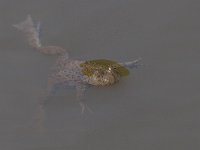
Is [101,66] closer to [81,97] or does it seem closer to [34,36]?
[81,97]

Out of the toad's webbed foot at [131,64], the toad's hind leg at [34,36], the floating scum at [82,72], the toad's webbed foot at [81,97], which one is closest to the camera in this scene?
the toad's webbed foot at [81,97]

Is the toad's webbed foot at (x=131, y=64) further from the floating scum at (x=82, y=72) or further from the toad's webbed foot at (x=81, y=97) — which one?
the toad's webbed foot at (x=81, y=97)

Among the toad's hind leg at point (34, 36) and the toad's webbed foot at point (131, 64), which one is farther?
the toad's hind leg at point (34, 36)

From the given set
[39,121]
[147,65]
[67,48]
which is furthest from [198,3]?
[39,121]

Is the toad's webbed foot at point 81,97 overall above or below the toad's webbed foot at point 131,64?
below

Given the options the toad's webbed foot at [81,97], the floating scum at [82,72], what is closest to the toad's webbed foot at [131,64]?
the floating scum at [82,72]

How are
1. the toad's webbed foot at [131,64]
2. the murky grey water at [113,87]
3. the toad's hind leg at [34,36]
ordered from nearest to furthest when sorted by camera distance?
the murky grey water at [113,87]
the toad's webbed foot at [131,64]
the toad's hind leg at [34,36]

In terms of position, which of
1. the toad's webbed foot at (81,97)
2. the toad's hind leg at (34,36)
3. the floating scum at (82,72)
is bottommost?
the toad's webbed foot at (81,97)
